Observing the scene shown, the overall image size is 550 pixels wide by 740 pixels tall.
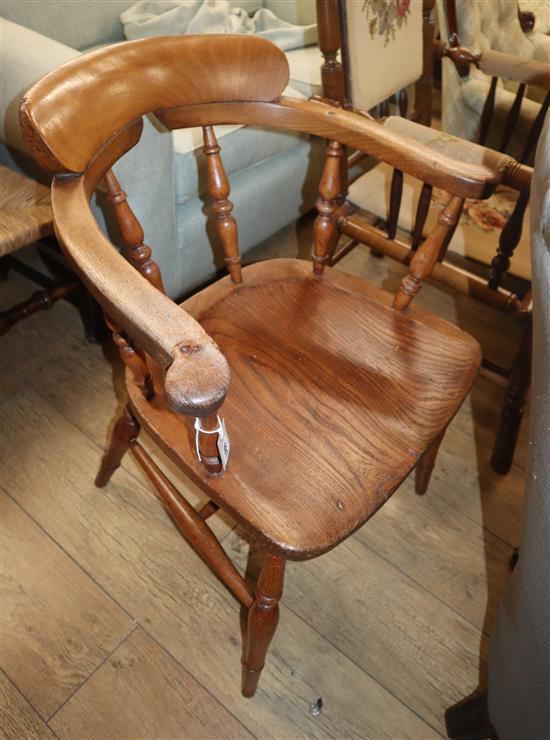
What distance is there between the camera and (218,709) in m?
0.97

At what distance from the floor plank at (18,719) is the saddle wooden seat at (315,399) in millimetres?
559

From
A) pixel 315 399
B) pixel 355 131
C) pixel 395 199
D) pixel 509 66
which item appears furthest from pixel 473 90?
pixel 315 399

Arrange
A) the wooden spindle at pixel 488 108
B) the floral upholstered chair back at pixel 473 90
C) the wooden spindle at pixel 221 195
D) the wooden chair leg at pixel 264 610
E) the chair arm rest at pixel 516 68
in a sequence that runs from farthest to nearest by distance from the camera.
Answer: the floral upholstered chair back at pixel 473 90, the wooden spindle at pixel 488 108, the chair arm rest at pixel 516 68, the wooden spindle at pixel 221 195, the wooden chair leg at pixel 264 610

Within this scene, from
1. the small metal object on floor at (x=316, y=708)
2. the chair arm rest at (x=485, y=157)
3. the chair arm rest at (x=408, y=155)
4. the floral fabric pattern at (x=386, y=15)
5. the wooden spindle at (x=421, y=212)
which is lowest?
the small metal object on floor at (x=316, y=708)

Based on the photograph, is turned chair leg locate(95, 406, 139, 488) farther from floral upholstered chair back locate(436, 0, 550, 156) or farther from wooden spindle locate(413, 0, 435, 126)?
floral upholstered chair back locate(436, 0, 550, 156)

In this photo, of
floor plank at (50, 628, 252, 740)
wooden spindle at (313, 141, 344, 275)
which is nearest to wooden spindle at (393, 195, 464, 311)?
wooden spindle at (313, 141, 344, 275)

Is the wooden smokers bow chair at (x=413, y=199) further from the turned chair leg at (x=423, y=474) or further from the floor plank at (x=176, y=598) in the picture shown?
the floor plank at (x=176, y=598)

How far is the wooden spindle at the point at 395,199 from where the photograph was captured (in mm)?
1084

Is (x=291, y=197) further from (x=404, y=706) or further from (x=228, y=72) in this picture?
(x=404, y=706)

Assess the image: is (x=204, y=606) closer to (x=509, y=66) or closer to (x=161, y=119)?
(x=161, y=119)

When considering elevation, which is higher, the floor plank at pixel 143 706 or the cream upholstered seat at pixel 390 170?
the cream upholstered seat at pixel 390 170

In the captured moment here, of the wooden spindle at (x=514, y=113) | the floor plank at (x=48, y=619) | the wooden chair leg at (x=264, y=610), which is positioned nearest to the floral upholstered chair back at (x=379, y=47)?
the wooden spindle at (x=514, y=113)

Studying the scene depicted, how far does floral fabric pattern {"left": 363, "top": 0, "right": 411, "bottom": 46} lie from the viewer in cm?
119

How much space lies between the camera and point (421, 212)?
1.07 metres
